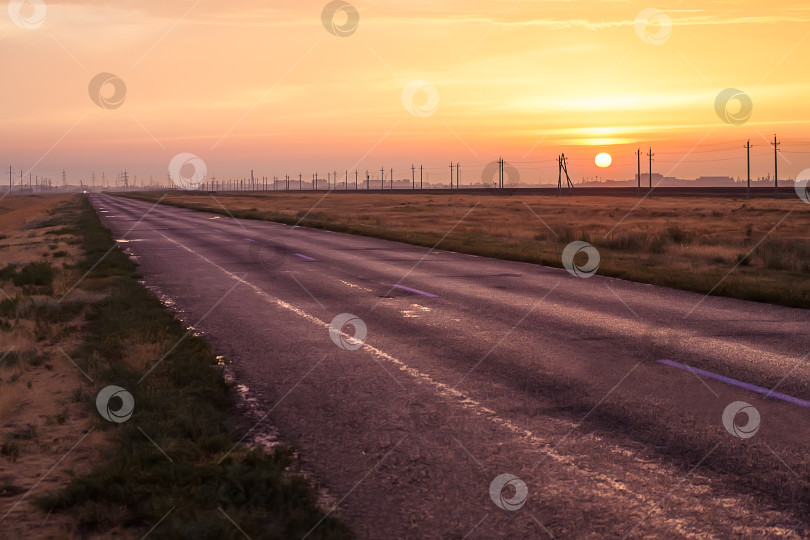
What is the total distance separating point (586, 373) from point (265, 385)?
3317mm

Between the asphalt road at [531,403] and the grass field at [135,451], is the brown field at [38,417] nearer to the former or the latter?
the grass field at [135,451]

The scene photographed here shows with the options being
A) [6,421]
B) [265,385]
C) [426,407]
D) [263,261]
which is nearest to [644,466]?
[426,407]

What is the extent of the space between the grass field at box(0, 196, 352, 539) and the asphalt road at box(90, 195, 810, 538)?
0.40 metres

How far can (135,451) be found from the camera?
5141 mm

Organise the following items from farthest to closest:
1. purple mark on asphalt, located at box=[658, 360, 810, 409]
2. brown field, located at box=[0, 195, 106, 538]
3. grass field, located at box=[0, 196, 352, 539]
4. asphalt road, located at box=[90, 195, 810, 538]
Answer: purple mark on asphalt, located at box=[658, 360, 810, 409]
brown field, located at box=[0, 195, 106, 538]
asphalt road, located at box=[90, 195, 810, 538]
grass field, located at box=[0, 196, 352, 539]

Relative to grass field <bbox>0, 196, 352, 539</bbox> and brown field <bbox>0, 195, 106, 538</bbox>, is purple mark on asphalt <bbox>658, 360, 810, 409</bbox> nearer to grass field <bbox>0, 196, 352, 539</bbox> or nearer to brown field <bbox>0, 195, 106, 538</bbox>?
grass field <bbox>0, 196, 352, 539</bbox>

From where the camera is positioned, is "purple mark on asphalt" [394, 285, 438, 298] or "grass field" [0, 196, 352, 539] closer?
"grass field" [0, 196, 352, 539]

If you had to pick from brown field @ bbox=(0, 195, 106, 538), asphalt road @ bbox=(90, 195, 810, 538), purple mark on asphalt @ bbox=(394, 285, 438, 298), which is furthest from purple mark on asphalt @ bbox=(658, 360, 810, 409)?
purple mark on asphalt @ bbox=(394, 285, 438, 298)

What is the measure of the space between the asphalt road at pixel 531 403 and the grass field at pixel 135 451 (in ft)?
1.33

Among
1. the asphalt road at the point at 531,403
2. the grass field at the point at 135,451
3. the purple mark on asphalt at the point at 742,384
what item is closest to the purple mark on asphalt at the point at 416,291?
the asphalt road at the point at 531,403

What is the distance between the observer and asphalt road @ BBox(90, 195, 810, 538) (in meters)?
4.32

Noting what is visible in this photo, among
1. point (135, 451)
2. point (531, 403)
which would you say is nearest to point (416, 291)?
point (531, 403)

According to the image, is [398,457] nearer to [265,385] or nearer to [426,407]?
[426,407]

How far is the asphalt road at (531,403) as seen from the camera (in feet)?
14.2
